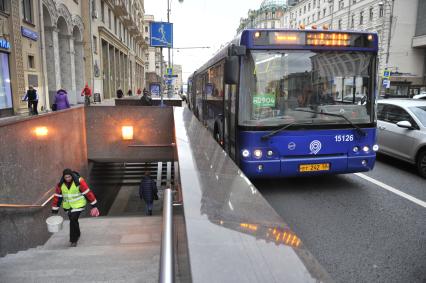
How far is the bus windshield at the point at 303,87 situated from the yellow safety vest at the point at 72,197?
3.22m

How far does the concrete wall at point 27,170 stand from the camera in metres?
5.77

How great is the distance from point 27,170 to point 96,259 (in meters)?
3.26

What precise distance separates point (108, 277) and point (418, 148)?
7279mm

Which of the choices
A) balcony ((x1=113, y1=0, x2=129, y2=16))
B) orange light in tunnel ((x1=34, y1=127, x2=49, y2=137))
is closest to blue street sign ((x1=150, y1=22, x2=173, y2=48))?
orange light in tunnel ((x1=34, y1=127, x2=49, y2=137))

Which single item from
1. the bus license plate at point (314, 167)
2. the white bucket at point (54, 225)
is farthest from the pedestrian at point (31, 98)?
the bus license plate at point (314, 167)

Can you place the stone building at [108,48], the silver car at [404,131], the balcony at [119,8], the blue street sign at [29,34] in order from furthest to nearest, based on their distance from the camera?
1. the balcony at [119,8]
2. the stone building at [108,48]
3. the blue street sign at [29,34]
4. the silver car at [404,131]

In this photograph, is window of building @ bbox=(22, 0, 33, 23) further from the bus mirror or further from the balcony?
the balcony

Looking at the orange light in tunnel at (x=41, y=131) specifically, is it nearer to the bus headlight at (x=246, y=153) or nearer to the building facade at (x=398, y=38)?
the bus headlight at (x=246, y=153)

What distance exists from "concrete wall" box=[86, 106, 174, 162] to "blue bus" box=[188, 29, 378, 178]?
7516 millimetres

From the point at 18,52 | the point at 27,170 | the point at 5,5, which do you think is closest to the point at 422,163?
the point at 27,170

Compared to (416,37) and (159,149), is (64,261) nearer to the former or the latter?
(159,149)

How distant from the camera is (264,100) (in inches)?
240

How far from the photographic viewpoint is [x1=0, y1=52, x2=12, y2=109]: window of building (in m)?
15.6

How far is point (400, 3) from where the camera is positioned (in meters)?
45.9
